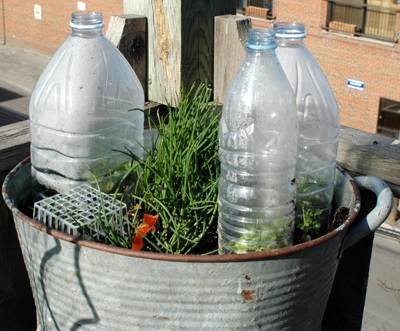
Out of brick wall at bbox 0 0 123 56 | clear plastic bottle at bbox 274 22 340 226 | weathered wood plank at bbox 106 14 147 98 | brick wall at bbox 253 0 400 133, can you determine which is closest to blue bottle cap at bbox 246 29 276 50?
clear plastic bottle at bbox 274 22 340 226

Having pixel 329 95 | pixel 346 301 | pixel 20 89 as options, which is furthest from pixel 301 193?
pixel 20 89

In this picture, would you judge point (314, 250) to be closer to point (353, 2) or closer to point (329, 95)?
point (329, 95)

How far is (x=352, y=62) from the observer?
1189 cm

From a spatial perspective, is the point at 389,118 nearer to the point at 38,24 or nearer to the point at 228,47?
the point at 228,47

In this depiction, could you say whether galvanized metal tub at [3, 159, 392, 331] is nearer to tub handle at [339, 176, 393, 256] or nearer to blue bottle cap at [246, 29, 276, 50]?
tub handle at [339, 176, 393, 256]

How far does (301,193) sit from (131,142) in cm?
56

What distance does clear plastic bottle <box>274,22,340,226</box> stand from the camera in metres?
1.39

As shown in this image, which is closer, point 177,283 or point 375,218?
point 177,283

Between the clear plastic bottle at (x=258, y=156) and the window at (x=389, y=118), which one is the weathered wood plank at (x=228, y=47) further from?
the window at (x=389, y=118)

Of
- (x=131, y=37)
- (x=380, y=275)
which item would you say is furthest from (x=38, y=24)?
(x=131, y=37)

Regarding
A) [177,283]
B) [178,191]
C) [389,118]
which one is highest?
[178,191]

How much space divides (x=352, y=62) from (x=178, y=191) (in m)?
11.4

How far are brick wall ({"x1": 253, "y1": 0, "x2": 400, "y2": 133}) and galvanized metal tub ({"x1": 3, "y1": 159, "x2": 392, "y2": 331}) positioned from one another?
10866 millimetres

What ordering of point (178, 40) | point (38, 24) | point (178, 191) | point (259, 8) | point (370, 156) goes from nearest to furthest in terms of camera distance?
point (178, 191) → point (370, 156) → point (178, 40) → point (259, 8) → point (38, 24)
